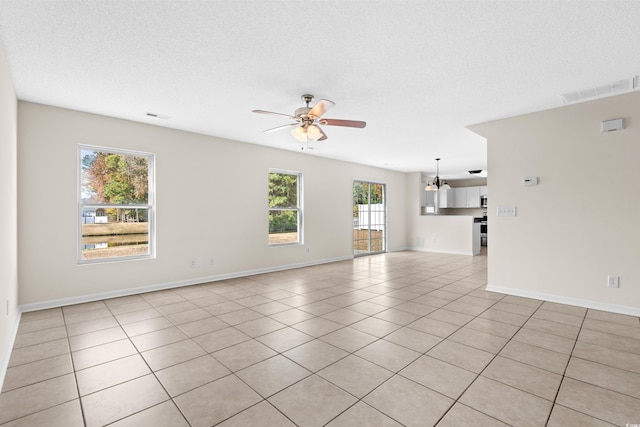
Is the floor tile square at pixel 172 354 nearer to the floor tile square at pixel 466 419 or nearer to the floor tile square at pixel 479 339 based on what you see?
the floor tile square at pixel 466 419

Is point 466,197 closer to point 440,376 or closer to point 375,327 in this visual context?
point 375,327

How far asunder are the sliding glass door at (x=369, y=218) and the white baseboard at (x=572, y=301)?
4.08 meters

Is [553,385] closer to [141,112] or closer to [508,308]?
[508,308]

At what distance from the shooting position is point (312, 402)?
188cm

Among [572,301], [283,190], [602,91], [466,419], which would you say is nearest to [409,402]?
[466,419]

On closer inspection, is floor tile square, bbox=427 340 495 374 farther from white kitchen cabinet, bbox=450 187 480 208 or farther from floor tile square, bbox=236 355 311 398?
white kitchen cabinet, bbox=450 187 480 208

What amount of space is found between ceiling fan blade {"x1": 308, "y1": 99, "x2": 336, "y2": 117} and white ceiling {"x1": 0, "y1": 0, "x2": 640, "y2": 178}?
290 millimetres

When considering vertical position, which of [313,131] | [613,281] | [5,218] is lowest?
[613,281]

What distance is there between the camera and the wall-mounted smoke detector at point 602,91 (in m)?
3.10

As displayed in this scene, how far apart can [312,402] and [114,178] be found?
4.18 metres

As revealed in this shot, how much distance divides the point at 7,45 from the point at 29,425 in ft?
9.12

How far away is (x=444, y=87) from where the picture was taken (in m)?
3.21

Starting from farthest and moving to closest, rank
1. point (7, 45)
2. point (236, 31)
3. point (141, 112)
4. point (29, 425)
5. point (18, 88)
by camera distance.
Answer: point (141, 112) < point (18, 88) < point (7, 45) < point (236, 31) < point (29, 425)

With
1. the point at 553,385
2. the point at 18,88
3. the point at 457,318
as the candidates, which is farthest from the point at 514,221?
the point at 18,88
